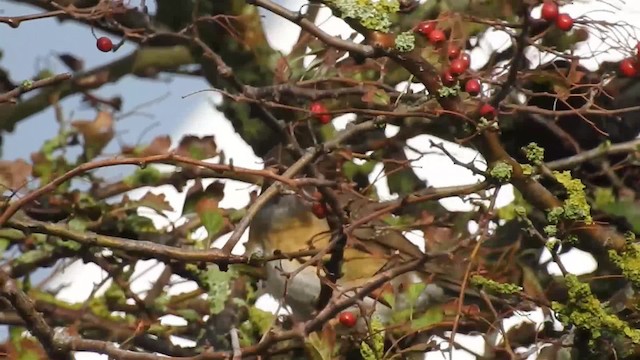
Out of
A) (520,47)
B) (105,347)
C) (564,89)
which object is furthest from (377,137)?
(105,347)

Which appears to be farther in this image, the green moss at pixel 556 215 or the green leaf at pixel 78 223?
the green leaf at pixel 78 223

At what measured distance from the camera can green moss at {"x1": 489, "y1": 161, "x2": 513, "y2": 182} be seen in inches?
32.7

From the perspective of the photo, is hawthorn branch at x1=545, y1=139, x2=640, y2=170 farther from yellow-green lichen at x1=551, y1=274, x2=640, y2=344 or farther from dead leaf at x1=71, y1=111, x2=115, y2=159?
dead leaf at x1=71, y1=111, x2=115, y2=159

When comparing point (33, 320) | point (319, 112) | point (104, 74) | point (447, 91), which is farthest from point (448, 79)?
point (104, 74)

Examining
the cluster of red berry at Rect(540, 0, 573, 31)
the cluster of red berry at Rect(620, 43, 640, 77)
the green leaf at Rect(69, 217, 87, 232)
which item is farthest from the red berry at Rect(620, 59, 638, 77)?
the green leaf at Rect(69, 217, 87, 232)

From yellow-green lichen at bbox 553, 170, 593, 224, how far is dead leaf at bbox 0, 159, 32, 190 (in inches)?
22.0

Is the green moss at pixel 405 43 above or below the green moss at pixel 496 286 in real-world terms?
above

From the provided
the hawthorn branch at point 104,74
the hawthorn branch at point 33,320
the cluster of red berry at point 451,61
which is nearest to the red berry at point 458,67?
the cluster of red berry at point 451,61

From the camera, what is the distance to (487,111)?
832 mm

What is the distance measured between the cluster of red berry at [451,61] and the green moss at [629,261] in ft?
0.56

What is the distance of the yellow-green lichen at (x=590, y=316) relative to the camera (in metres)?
0.83

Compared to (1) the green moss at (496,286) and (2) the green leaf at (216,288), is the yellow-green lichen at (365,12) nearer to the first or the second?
(1) the green moss at (496,286)

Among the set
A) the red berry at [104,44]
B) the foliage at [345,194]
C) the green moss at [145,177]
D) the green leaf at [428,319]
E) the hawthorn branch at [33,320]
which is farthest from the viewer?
the green moss at [145,177]

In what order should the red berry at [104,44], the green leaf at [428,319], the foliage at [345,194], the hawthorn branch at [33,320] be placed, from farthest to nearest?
the red berry at [104,44]
the green leaf at [428,319]
the foliage at [345,194]
the hawthorn branch at [33,320]
